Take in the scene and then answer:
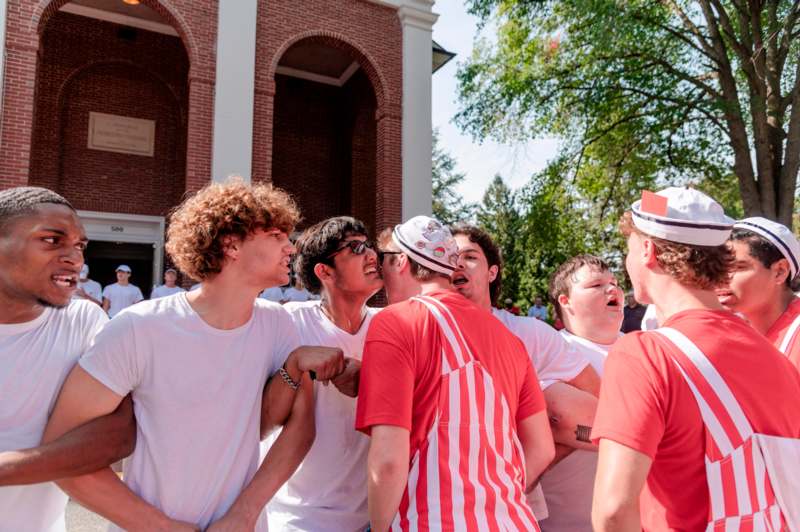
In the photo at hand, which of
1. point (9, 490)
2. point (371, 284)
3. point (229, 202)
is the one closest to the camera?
point (9, 490)

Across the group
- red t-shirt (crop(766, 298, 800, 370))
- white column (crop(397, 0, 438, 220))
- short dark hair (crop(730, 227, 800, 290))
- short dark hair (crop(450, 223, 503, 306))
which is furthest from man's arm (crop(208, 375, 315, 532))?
white column (crop(397, 0, 438, 220))

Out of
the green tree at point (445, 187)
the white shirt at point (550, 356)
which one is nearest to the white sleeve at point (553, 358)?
the white shirt at point (550, 356)

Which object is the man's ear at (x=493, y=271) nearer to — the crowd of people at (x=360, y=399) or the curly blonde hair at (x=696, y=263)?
the crowd of people at (x=360, y=399)

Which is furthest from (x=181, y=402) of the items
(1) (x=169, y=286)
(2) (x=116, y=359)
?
(1) (x=169, y=286)

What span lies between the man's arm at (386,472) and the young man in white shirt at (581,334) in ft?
3.68

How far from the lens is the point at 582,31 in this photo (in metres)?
13.0

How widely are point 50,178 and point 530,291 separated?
86.2 ft

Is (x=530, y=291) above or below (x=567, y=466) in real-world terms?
above

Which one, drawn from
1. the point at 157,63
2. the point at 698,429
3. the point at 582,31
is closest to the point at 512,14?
the point at 582,31

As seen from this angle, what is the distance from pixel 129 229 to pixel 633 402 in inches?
578

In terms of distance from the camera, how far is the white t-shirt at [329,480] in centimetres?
231

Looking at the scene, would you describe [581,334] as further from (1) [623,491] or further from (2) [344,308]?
(1) [623,491]

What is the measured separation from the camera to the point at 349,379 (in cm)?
216

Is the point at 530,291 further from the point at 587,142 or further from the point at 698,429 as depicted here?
the point at 698,429
